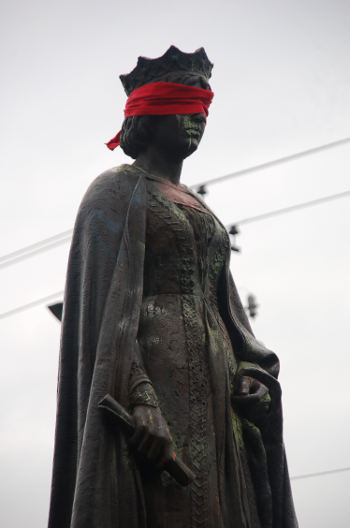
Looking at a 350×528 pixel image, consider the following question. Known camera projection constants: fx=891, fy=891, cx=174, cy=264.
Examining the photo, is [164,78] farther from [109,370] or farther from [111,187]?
[109,370]

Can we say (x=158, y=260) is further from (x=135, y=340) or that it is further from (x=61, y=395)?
(x=61, y=395)

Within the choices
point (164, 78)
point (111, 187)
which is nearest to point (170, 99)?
point (164, 78)

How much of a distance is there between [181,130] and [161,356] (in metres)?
1.84

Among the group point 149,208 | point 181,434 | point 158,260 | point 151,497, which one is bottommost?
point 151,497

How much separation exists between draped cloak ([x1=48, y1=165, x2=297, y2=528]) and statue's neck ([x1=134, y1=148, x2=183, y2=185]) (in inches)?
8.6

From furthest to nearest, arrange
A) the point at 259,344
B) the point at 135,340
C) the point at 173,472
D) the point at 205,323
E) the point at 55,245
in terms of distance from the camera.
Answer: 1. the point at 55,245
2. the point at 259,344
3. the point at 205,323
4. the point at 135,340
5. the point at 173,472

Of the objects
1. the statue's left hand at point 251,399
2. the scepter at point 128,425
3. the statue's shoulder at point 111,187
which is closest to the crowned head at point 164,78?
the statue's shoulder at point 111,187

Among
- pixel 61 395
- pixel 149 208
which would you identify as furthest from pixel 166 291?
pixel 61 395

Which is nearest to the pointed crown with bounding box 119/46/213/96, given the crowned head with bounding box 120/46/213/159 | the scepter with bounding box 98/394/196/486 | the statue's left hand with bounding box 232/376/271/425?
the crowned head with bounding box 120/46/213/159

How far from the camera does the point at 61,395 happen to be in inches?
249

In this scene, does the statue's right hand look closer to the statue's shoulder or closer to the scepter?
the scepter

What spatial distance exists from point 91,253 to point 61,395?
1.03 metres

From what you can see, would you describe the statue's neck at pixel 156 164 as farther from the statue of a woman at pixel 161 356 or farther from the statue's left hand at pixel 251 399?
the statue's left hand at pixel 251 399

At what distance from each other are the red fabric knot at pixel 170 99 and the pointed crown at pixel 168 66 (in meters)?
0.10
